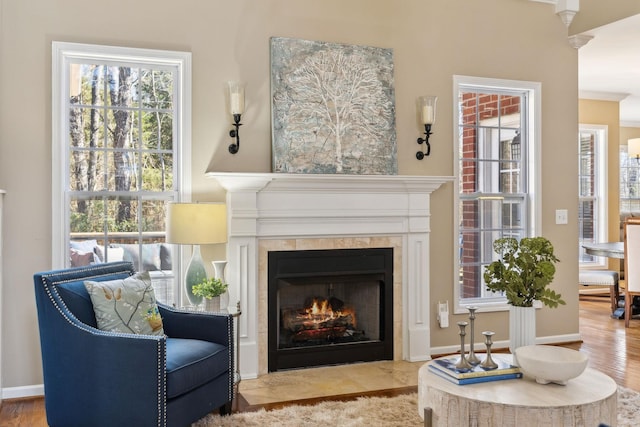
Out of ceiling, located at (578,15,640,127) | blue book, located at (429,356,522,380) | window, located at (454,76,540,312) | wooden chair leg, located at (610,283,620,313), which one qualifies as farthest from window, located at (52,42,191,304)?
wooden chair leg, located at (610,283,620,313)

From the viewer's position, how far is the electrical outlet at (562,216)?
5273 mm

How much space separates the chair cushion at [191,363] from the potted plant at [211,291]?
1.23 ft

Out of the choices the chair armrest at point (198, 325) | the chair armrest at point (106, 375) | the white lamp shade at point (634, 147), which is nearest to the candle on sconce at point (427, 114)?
the chair armrest at point (198, 325)

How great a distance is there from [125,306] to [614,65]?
18.3 feet

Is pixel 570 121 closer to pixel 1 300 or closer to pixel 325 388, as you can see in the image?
pixel 325 388

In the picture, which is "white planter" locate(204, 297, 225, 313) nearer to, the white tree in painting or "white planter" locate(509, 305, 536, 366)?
the white tree in painting

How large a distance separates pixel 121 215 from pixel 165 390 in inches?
63.4

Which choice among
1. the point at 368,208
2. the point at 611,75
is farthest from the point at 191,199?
the point at 611,75

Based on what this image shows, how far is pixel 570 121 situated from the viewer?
530cm

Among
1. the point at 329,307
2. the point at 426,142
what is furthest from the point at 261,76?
the point at 329,307

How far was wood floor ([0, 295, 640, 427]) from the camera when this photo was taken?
3.54 m

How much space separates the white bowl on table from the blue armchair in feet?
5.14

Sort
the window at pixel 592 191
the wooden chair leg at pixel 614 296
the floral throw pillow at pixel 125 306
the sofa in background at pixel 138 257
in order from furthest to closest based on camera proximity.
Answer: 1. the window at pixel 592 191
2. the wooden chair leg at pixel 614 296
3. the sofa in background at pixel 138 257
4. the floral throw pillow at pixel 125 306

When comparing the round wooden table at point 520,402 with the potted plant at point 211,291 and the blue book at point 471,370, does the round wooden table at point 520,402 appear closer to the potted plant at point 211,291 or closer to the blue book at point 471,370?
the blue book at point 471,370
